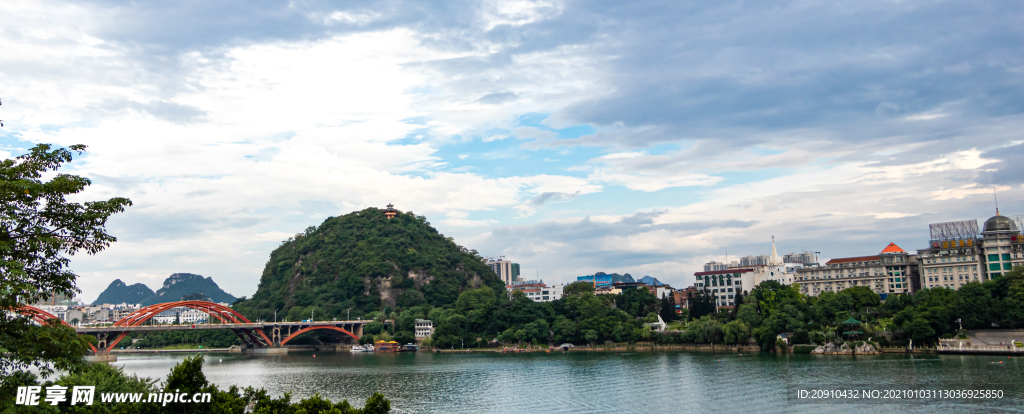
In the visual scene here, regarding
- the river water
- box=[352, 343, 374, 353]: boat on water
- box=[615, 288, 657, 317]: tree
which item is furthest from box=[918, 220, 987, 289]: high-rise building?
box=[352, 343, 374, 353]: boat on water

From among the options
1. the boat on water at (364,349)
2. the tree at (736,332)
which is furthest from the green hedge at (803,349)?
the boat on water at (364,349)

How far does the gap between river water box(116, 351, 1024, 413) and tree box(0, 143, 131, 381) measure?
2559 centimetres

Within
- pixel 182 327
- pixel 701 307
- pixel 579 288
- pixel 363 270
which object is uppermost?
pixel 363 270

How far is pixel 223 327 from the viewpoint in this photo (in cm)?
9250

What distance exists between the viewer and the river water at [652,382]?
1419 inches

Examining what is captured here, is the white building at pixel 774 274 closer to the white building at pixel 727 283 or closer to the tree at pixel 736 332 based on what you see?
the white building at pixel 727 283

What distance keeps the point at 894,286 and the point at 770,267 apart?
23187mm

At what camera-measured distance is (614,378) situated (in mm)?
50062

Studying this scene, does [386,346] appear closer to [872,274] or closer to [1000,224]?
[872,274]

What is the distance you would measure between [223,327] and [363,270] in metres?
46.5

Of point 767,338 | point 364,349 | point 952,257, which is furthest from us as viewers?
point 364,349

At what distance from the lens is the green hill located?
132m

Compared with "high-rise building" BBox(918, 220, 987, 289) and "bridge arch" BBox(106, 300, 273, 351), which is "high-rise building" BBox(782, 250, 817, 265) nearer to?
"high-rise building" BBox(918, 220, 987, 289)

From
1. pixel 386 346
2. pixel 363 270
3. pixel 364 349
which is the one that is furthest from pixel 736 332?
pixel 363 270
